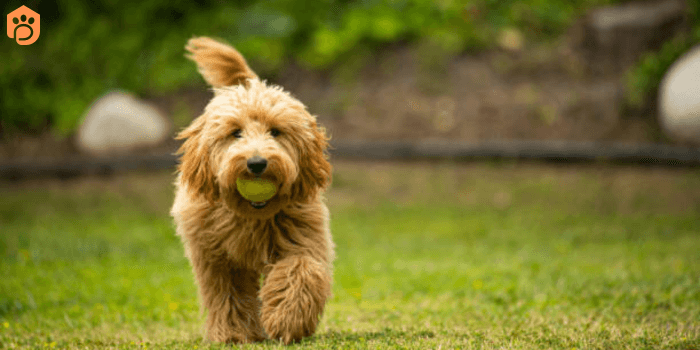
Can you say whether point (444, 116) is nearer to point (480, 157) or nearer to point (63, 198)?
point (480, 157)

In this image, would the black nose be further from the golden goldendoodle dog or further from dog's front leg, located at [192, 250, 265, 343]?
dog's front leg, located at [192, 250, 265, 343]

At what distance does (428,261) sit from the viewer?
853cm

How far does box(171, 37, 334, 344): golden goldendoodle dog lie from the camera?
4.02 metres

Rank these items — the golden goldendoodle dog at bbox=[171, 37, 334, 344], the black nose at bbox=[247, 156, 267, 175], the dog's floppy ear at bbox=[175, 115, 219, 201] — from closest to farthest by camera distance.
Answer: the black nose at bbox=[247, 156, 267, 175] < the golden goldendoodle dog at bbox=[171, 37, 334, 344] < the dog's floppy ear at bbox=[175, 115, 219, 201]

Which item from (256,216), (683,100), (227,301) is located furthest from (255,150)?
(683,100)

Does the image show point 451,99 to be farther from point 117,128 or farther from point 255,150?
point 255,150

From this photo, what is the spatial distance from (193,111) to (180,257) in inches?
251

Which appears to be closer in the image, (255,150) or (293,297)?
(255,150)

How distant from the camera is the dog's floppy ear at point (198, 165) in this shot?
4.14 m

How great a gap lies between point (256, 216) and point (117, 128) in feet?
34.1

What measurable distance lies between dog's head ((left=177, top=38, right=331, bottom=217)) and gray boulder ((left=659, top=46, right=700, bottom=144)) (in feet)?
28.5

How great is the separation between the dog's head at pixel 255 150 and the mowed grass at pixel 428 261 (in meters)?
0.91

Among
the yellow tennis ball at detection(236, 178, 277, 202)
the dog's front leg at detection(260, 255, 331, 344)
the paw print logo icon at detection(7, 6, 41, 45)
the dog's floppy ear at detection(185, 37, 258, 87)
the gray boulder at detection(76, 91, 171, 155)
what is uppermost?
the paw print logo icon at detection(7, 6, 41, 45)

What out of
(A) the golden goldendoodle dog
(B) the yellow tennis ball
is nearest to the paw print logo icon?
(A) the golden goldendoodle dog
